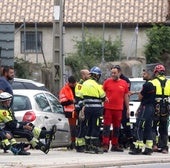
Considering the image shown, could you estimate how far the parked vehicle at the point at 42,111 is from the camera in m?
20.4

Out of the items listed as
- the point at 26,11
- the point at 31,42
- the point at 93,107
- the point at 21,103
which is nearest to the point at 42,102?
the point at 21,103

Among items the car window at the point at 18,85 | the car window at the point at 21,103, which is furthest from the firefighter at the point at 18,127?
the car window at the point at 18,85

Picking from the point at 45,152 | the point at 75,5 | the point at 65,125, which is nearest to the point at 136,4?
the point at 75,5

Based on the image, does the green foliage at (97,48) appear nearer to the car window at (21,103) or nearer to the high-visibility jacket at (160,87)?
the car window at (21,103)

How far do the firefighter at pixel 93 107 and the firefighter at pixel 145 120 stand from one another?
91cm

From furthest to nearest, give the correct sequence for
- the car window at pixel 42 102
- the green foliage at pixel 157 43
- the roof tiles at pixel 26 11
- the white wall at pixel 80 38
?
the roof tiles at pixel 26 11 < the white wall at pixel 80 38 < the green foliage at pixel 157 43 < the car window at pixel 42 102

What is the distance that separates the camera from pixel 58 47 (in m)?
27.5

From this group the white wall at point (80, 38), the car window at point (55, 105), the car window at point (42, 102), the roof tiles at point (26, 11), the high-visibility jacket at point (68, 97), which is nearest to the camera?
the car window at point (42, 102)

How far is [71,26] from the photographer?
4956 cm

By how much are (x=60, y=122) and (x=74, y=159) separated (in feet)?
13.3

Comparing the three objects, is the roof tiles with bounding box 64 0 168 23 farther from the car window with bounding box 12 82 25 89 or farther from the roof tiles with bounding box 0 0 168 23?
the car window with bounding box 12 82 25 89

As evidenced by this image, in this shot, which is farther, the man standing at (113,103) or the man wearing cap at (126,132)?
the man wearing cap at (126,132)

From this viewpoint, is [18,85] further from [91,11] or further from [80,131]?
[91,11]

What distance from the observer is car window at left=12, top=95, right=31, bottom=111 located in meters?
20.5
